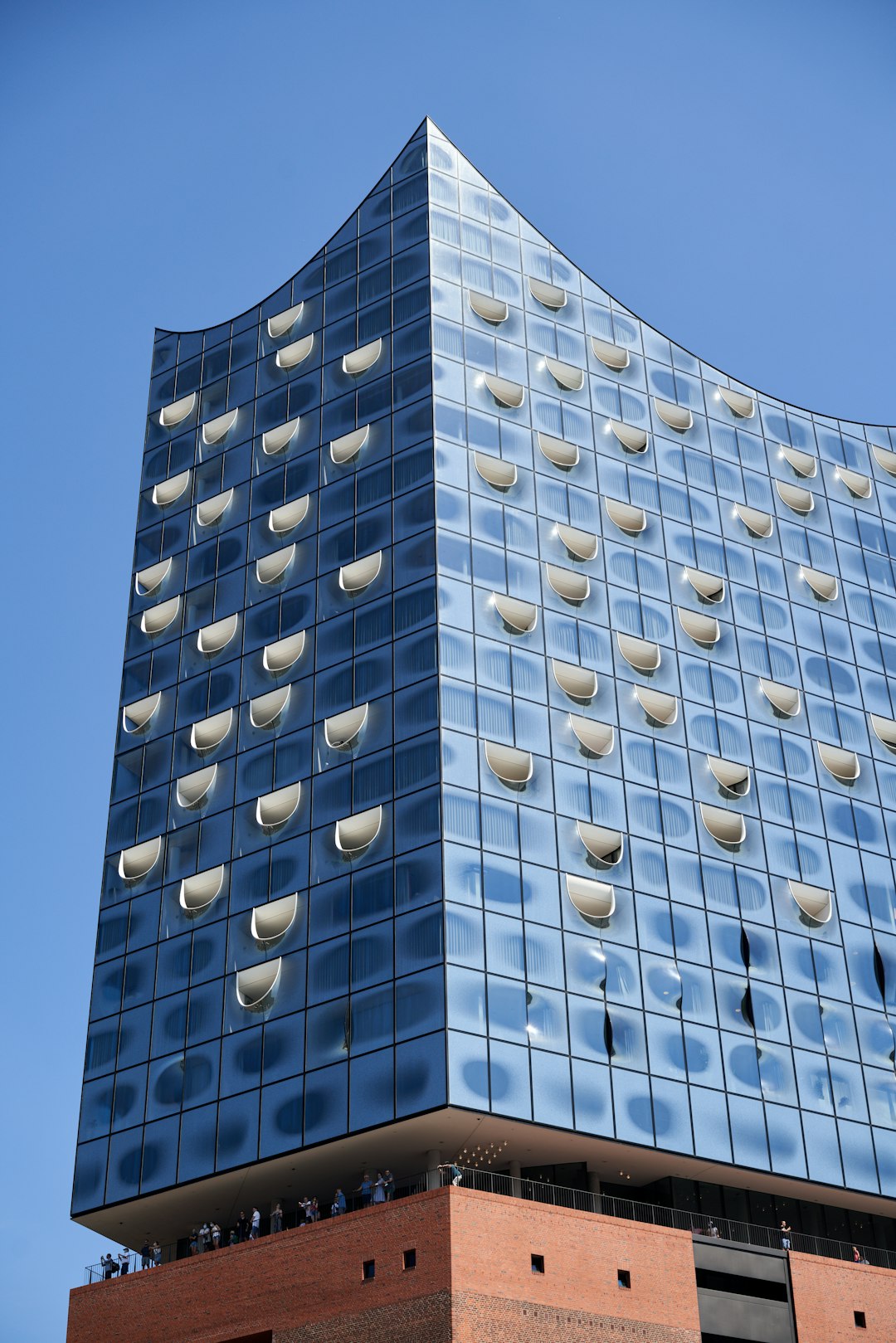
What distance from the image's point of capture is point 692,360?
66.1 m

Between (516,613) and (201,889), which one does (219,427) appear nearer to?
(516,613)

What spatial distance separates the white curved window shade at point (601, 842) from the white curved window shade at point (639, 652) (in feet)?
21.8

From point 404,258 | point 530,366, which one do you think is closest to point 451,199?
point 404,258

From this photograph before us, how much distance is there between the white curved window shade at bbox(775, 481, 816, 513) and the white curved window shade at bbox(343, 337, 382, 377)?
15.9 m

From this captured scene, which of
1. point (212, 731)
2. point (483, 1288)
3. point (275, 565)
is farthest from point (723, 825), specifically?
point (483, 1288)

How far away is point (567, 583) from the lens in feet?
182

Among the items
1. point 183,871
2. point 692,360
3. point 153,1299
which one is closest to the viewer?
point 153,1299

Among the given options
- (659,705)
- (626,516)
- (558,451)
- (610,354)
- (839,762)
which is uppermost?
(610,354)

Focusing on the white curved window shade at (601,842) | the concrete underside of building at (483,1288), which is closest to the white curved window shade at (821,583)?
the white curved window shade at (601,842)

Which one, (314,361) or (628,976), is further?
(314,361)

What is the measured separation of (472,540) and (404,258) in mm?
12924

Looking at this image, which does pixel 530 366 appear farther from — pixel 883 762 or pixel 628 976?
pixel 628 976

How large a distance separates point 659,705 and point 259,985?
15280 millimetres

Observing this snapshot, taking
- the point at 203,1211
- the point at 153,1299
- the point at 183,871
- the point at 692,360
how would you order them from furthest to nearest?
the point at 692,360 < the point at 183,871 < the point at 203,1211 < the point at 153,1299
